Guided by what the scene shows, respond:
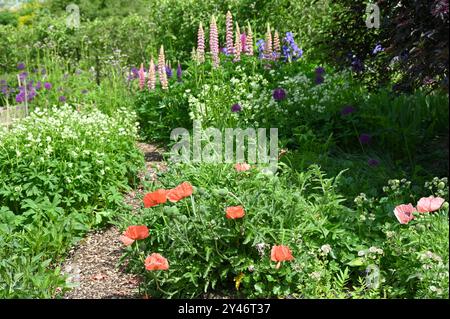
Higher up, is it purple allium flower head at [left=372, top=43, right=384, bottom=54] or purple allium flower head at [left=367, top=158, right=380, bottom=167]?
purple allium flower head at [left=372, top=43, right=384, bottom=54]

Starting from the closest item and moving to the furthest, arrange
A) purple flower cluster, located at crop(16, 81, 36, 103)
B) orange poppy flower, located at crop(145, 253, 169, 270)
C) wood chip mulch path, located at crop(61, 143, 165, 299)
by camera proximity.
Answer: orange poppy flower, located at crop(145, 253, 169, 270)
wood chip mulch path, located at crop(61, 143, 165, 299)
purple flower cluster, located at crop(16, 81, 36, 103)

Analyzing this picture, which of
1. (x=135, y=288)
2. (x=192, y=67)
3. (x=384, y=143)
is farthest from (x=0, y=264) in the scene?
(x=192, y=67)

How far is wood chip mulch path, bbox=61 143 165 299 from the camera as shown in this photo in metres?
3.38

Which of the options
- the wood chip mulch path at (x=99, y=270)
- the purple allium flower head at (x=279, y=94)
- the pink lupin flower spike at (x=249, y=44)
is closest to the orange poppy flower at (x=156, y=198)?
the wood chip mulch path at (x=99, y=270)

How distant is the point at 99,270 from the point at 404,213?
70.1 inches

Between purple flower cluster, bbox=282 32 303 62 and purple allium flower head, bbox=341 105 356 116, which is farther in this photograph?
purple flower cluster, bbox=282 32 303 62

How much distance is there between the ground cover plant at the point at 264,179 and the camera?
3049 millimetres

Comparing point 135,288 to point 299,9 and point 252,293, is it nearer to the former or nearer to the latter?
point 252,293

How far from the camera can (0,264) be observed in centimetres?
346

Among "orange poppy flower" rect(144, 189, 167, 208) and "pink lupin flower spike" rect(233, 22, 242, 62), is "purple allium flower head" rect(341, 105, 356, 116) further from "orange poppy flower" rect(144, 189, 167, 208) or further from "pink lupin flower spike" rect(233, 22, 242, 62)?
"orange poppy flower" rect(144, 189, 167, 208)

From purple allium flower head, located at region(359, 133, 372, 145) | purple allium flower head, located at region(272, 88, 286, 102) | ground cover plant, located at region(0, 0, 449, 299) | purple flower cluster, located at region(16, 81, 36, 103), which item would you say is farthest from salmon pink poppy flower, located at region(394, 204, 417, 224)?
purple flower cluster, located at region(16, 81, 36, 103)

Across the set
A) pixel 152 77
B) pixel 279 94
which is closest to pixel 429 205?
pixel 279 94

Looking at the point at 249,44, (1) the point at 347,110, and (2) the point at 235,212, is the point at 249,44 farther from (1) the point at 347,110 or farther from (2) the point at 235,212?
(2) the point at 235,212
